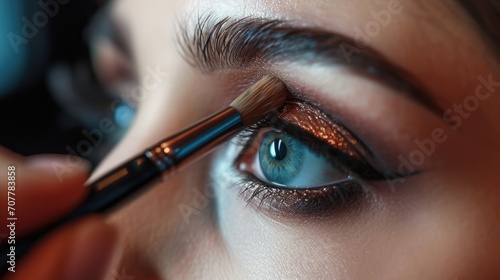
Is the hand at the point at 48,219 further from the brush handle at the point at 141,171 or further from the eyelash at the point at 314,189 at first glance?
the eyelash at the point at 314,189

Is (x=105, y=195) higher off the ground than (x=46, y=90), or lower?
higher

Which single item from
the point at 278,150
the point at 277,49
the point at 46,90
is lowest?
the point at 46,90

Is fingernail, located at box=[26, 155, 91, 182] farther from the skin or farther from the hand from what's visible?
the skin

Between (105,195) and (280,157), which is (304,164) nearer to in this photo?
(280,157)

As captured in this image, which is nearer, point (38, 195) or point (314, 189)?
point (38, 195)

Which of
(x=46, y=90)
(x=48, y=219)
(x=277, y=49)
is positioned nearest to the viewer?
(x=48, y=219)

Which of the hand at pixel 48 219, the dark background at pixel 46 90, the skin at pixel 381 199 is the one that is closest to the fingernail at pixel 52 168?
the hand at pixel 48 219

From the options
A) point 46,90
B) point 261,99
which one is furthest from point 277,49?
point 46,90

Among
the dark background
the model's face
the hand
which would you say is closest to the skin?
the model's face

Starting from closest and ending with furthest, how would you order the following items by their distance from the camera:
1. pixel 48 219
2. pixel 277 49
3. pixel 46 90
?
pixel 48 219, pixel 277 49, pixel 46 90
